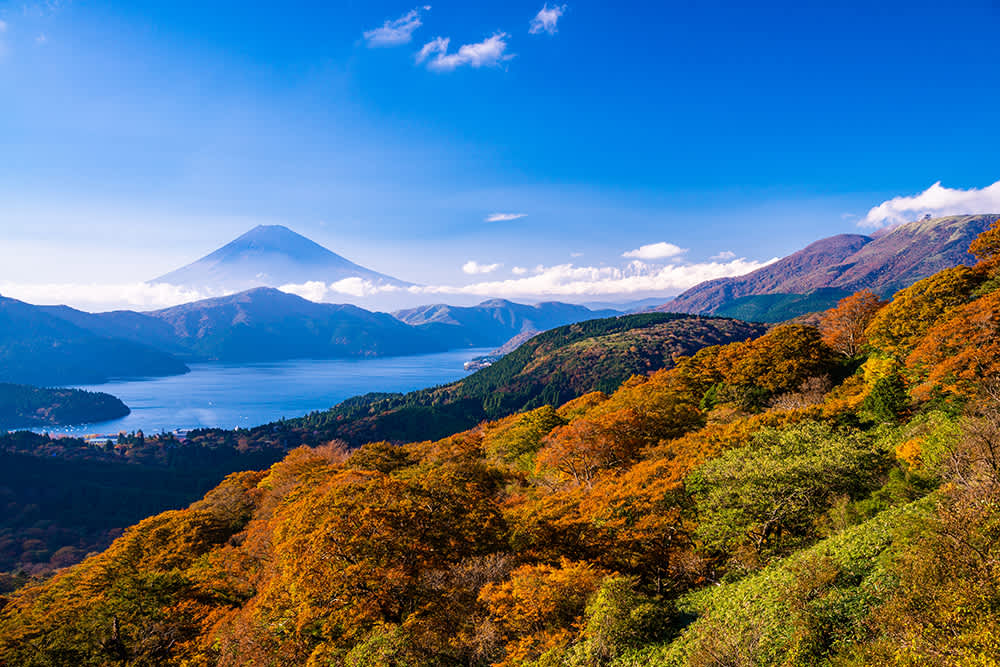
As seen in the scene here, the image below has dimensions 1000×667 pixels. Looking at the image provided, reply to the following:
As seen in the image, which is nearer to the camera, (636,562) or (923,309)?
(636,562)

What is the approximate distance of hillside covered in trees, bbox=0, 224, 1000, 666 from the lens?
12508 millimetres

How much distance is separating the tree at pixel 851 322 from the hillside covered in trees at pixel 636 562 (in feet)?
71.2

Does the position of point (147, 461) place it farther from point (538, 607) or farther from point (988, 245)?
point (988, 245)

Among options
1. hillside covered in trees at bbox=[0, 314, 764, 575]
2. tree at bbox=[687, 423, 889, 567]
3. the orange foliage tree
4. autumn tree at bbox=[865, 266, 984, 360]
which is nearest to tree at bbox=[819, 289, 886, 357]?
autumn tree at bbox=[865, 266, 984, 360]

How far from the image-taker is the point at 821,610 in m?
13.3

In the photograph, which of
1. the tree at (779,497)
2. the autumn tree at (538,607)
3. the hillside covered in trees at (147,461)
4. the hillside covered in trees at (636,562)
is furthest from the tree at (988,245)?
the hillside covered in trees at (147,461)

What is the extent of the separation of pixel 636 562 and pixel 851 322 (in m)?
53.3

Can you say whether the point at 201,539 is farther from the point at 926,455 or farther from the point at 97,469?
the point at 97,469

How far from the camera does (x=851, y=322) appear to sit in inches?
2179

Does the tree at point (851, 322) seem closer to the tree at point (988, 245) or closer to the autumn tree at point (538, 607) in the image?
the tree at point (988, 245)

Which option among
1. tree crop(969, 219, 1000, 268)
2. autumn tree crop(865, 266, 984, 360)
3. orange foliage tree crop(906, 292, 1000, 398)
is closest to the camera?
orange foliage tree crop(906, 292, 1000, 398)

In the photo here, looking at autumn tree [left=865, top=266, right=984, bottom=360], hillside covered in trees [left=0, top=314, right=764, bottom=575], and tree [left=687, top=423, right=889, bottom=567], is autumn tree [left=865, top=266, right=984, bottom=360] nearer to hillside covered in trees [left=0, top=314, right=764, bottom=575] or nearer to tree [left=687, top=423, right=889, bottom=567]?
tree [left=687, top=423, right=889, bottom=567]

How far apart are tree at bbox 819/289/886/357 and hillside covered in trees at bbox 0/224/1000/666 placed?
21.7 meters

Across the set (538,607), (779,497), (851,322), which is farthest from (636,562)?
(851,322)
